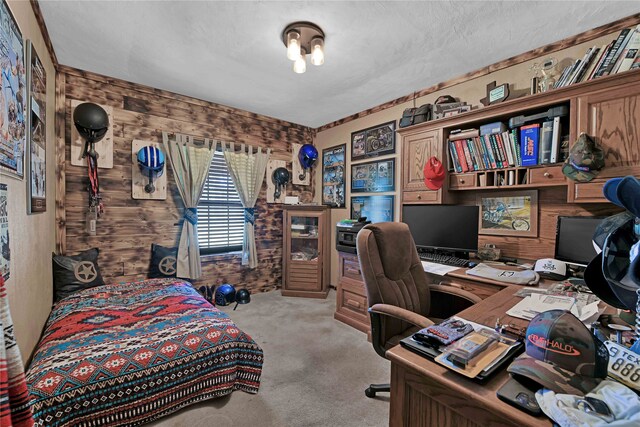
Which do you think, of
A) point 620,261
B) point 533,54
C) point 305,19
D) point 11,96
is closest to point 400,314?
point 620,261

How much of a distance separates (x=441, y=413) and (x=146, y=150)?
11.3ft

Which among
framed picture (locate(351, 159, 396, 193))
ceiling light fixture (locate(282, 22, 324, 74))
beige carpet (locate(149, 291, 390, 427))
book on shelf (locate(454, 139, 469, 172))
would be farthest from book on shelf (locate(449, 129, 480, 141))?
beige carpet (locate(149, 291, 390, 427))

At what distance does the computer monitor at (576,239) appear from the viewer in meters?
1.79

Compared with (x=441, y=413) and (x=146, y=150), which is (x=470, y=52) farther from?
(x=146, y=150)

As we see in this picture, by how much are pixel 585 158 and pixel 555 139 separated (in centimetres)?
29

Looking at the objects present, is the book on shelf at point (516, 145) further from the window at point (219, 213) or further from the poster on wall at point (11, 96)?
the window at point (219, 213)

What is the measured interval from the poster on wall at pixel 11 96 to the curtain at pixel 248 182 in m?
2.26

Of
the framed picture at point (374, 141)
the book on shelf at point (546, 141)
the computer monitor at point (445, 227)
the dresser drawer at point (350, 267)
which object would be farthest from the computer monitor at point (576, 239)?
the framed picture at point (374, 141)

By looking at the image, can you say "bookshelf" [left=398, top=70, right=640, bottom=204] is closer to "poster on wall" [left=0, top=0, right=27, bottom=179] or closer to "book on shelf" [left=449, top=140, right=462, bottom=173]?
"book on shelf" [left=449, top=140, right=462, bottom=173]

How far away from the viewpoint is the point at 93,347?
61.3 inches

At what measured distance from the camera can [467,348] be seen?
2.78ft

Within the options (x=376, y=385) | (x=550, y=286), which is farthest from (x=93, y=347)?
(x=550, y=286)

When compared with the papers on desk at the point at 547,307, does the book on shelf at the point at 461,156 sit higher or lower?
higher

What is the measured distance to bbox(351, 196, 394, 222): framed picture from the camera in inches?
139
